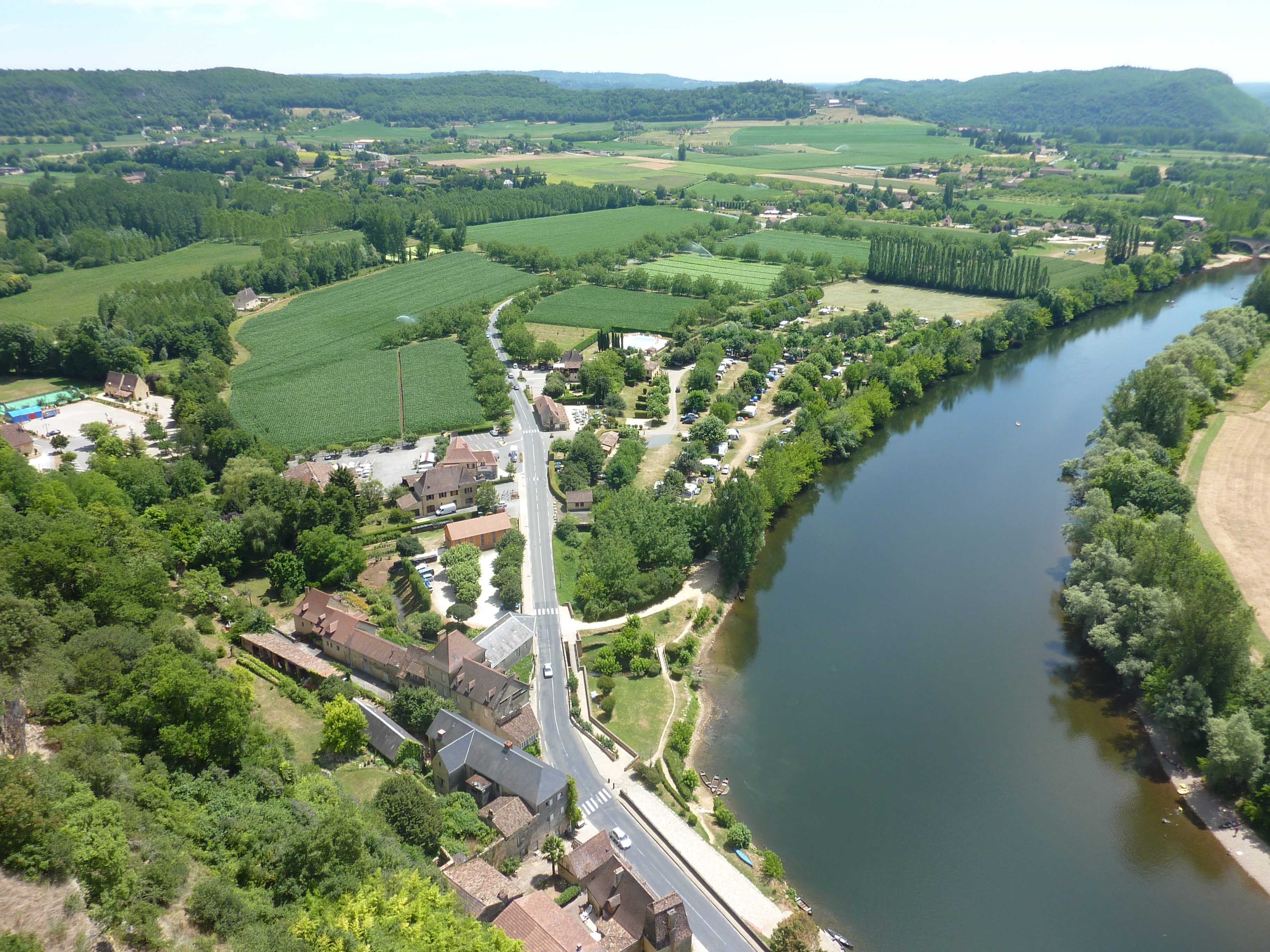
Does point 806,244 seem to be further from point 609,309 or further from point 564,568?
point 564,568

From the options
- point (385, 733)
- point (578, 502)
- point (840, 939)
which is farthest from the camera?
point (578, 502)

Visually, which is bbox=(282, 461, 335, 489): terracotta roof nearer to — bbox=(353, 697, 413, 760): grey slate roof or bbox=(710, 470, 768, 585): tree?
bbox=(353, 697, 413, 760): grey slate roof

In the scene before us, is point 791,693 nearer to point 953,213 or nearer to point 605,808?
point 605,808

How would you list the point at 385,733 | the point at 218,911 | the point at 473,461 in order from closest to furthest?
the point at 218,911, the point at 385,733, the point at 473,461

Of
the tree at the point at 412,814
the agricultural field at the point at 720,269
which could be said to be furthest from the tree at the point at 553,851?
the agricultural field at the point at 720,269

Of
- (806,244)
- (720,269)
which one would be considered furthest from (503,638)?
(806,244)

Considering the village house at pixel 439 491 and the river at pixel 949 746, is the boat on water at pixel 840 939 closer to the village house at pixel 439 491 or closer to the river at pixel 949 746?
the river at pixel 949 746

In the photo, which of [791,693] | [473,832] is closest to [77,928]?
[473,832]
